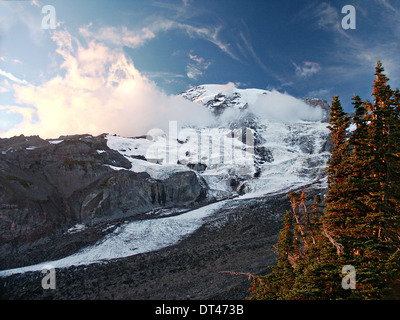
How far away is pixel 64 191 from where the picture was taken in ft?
199

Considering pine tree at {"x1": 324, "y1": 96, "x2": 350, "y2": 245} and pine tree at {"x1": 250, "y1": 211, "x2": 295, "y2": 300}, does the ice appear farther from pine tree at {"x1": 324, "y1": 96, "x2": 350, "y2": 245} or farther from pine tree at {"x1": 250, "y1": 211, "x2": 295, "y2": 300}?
pine tree at {"x1": 324, "y1": 96, "x2": 350, "y2": 245}

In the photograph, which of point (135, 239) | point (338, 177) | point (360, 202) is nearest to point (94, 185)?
point (135, 239)

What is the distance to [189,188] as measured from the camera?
74875mm

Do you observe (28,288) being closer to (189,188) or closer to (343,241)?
(343,241)

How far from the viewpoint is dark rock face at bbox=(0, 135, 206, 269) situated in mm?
47625

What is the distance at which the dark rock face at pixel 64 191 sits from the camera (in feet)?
156

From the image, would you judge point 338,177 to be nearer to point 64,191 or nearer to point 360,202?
point 360,202

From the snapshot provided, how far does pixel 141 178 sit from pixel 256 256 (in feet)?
141

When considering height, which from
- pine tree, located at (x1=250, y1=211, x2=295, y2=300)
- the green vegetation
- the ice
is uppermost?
the green vegetation

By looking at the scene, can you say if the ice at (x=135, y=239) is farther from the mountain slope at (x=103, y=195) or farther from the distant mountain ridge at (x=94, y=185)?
the distant mountain ridge at (x=94, y=185)

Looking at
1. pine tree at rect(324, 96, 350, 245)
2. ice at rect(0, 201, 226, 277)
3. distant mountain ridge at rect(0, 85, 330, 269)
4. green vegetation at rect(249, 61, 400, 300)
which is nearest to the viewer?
green vegetation at rect(249, 61, 400, 300)

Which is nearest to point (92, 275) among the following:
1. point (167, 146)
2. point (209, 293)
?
point (209, 293)

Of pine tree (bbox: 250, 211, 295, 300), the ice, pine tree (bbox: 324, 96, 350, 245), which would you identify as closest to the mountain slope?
the ice

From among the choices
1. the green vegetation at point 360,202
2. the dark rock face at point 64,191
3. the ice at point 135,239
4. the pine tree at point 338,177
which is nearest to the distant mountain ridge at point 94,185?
the dark rock face at point 64,191
